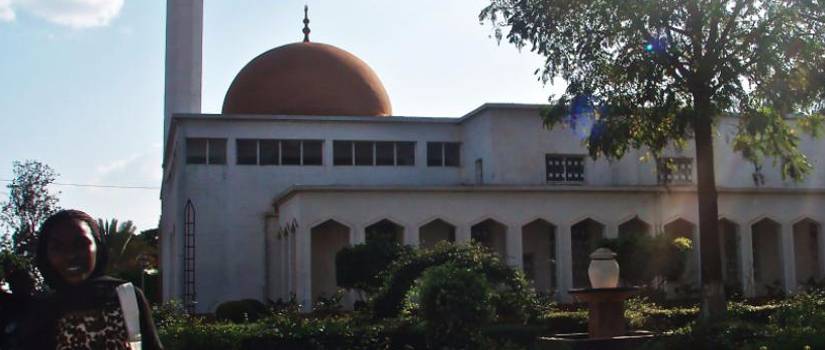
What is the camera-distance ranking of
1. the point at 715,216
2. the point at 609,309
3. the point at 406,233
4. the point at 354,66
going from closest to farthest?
the point at 609,309 < the point at 715,216 < the point at 406,233 < the point at 354,66

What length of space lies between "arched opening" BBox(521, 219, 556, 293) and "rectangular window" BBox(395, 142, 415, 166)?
5.03 meters

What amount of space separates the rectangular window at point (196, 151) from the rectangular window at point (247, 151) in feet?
3.91

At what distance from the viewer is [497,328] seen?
1761 cm

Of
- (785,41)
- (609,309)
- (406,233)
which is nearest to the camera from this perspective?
(609,309)

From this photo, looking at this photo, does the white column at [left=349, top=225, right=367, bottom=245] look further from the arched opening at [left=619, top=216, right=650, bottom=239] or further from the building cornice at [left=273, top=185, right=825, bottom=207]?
the arched opening at [left=619, top=216, right=650, bottom=239]

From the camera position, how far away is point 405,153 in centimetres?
3712

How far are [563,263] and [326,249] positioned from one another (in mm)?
A: 8040

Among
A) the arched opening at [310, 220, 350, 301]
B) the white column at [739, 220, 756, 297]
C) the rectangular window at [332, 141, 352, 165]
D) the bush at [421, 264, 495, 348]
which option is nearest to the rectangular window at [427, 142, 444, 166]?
the rectangular window at [332, 141, 352, 165]

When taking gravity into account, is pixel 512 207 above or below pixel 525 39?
below

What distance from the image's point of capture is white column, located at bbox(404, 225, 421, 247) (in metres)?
31.7

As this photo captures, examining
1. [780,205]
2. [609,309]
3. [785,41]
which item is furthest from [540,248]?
[609,309]

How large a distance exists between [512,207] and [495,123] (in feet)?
13.8

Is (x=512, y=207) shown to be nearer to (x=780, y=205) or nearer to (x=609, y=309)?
(x=780, y=205)

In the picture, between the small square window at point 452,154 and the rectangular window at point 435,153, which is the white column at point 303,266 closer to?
the rectangular window at point 435,153
